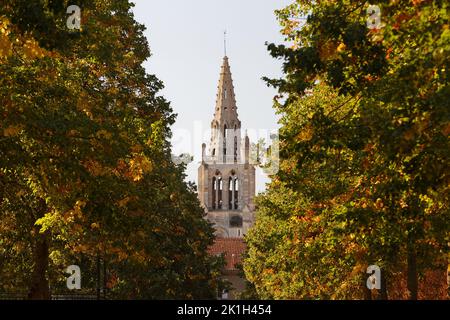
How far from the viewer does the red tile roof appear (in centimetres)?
9388

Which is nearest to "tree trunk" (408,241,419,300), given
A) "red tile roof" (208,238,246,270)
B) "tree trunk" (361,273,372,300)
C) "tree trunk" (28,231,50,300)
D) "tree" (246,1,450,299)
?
"tree" (246,1,450,299)

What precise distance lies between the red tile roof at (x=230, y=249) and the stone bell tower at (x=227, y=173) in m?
31.8

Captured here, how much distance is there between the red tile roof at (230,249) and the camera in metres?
93.9

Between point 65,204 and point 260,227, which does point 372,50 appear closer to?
point 65,204

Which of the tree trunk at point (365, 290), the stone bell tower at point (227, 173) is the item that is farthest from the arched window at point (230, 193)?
the tree trunk at point (365, 290)

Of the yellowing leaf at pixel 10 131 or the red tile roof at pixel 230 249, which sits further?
the red tile roof at pixel 230 249

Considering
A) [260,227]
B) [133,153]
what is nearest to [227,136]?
[260,227]

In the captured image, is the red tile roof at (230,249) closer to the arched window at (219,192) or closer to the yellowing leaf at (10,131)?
the arched window at (219,192)

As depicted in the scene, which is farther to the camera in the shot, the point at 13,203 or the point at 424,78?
the point at 13,203

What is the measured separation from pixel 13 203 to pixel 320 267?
11741 mm

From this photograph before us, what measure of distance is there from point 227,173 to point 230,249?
1563 inches

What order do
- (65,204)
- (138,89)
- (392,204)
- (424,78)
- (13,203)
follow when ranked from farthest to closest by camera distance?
(138,89), (13,203), (65,204), (392,204), (424,78)

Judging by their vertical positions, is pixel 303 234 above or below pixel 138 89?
below
